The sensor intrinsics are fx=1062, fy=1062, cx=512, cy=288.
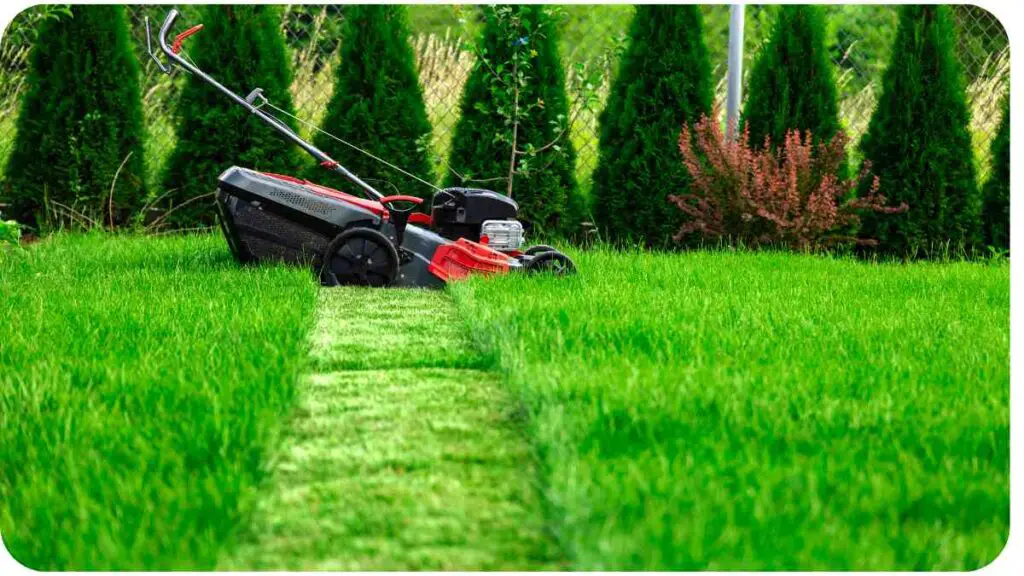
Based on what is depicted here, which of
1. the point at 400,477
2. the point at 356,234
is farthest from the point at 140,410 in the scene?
the point at 356,234

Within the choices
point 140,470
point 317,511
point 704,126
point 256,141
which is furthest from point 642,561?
point 256,141

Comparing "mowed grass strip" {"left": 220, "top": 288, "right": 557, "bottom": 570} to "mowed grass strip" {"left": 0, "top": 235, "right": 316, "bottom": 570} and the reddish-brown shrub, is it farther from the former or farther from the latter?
the reddish-brown shrub

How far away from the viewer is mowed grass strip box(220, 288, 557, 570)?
1984mm

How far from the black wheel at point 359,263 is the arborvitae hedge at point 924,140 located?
4428 mm

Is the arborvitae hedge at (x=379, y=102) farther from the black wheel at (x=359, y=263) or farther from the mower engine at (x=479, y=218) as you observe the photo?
the black wheel at (x=359, y=263)

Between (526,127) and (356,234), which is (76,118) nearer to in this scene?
(526,127)

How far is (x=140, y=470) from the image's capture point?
231 centimetres

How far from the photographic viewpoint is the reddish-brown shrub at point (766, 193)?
24.4 ft

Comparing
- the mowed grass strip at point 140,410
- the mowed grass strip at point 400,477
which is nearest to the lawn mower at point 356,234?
the mowed grass strip at point 140,410

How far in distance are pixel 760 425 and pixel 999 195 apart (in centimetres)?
674

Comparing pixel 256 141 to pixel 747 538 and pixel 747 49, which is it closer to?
pixel 747 538

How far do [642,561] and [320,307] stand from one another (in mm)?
2951

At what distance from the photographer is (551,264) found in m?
5.46

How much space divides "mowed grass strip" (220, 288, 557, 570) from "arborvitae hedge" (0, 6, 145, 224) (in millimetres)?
5314
